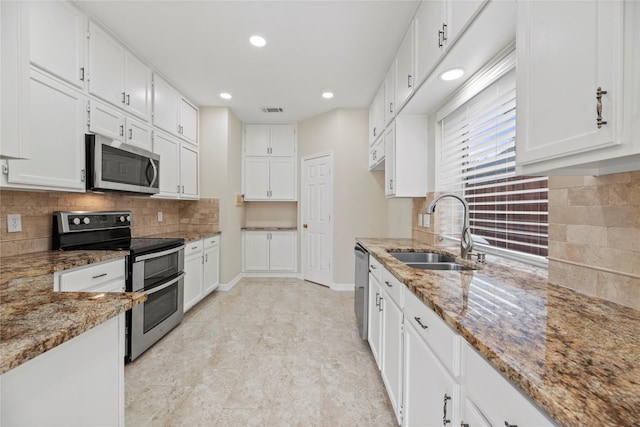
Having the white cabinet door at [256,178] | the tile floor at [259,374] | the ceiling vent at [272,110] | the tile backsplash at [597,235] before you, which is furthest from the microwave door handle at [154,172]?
the tile backsplash at [597,235]

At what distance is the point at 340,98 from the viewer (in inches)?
146

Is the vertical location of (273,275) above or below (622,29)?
below

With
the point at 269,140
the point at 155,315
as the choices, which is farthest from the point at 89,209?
the point at 269,140

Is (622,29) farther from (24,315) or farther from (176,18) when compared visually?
(176,18)

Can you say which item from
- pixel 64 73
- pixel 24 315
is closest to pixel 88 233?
pixel 64 73

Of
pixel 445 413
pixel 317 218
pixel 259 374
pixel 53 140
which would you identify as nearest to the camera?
pixel 445 413

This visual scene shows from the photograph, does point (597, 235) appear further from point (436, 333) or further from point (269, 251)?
point (269, 251)

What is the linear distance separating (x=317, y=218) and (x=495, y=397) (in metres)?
3.77

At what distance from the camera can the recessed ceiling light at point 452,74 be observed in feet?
5.64

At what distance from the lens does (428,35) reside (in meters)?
1.73

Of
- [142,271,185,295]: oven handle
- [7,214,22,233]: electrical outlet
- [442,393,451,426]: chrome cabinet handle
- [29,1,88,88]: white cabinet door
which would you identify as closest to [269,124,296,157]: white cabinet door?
[142,271,185,295]: oven handle

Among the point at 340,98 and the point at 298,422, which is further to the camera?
the point at 340,98

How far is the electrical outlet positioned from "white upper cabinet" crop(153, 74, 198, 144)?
1488 millimetres

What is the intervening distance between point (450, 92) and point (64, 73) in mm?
2748
